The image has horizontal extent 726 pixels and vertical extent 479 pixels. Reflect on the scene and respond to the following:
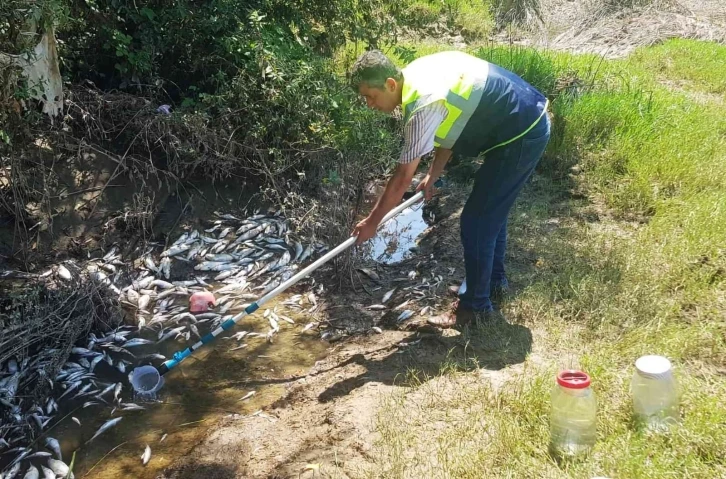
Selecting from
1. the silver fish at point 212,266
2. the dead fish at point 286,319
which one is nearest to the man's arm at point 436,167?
the dead fish at point 286,319

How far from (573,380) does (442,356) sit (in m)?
1.14

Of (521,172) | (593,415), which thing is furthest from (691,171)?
(593,415)

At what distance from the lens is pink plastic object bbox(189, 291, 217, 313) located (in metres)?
4.77

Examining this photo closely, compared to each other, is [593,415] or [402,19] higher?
[402,19]

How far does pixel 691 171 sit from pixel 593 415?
3516 mm

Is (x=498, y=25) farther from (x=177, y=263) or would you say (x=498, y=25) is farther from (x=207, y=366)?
(x=207, y=366)

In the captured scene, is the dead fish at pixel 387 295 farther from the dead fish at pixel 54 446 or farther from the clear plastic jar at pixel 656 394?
the dead fish at pixel 54 446

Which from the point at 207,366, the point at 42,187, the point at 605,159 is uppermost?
the point at 42,187

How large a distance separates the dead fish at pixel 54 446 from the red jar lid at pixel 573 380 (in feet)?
9.16

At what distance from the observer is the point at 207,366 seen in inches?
168

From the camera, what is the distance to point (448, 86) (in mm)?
3369

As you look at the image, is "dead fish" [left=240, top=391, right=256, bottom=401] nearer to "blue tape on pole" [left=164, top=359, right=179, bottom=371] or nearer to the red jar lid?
"blue tape on pole" [left=164, top=359, right=179, bottom=371]

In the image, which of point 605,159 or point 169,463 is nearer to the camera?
point 169,463

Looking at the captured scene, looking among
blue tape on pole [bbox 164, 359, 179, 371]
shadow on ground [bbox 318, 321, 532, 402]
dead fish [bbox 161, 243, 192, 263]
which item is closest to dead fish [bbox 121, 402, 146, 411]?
blue tape on pole [bbox 164, 359, 179, 371]
